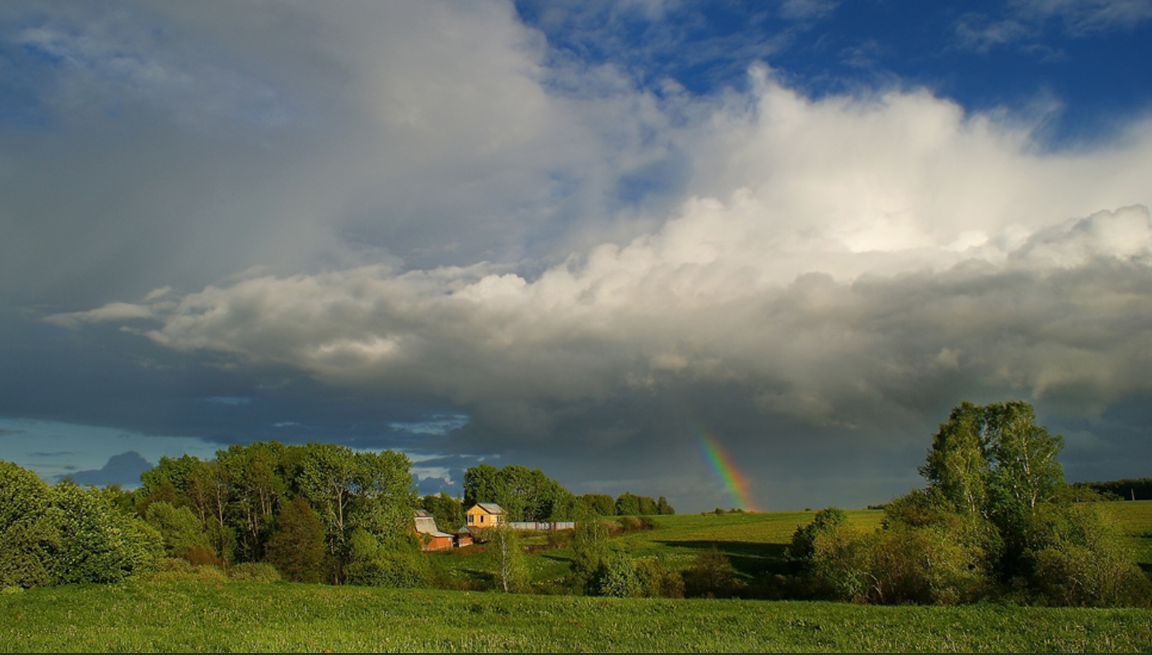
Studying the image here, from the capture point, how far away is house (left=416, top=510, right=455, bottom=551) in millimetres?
119300

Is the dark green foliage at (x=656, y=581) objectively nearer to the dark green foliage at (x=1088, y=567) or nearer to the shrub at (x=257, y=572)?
the dark green foliage at (x=1088, y=567)

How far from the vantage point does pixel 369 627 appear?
65.7 ft

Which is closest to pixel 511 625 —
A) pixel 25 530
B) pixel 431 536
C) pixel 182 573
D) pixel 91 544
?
pixel 91 544

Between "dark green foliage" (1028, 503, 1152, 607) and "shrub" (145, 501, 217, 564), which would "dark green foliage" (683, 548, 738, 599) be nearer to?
"dark green foliage" (1028, 503, 1152, 607)

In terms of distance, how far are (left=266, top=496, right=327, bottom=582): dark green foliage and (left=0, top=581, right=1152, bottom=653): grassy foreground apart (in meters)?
45.4


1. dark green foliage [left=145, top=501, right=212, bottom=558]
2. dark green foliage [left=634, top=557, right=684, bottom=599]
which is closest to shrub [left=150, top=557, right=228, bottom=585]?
dark green foliage [left=634, top=557, right=684, bottom=599]

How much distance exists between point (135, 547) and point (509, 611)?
26.1 metres

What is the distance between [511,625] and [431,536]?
114306 millimetres

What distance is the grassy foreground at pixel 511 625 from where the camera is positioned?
661 inches

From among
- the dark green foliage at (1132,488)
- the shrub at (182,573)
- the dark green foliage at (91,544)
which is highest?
the dark green foliage at (91,544)

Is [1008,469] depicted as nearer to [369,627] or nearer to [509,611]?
[509,611]

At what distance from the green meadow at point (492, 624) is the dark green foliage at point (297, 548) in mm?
43957

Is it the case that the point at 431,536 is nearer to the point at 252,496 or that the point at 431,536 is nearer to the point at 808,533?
the point at 252,496

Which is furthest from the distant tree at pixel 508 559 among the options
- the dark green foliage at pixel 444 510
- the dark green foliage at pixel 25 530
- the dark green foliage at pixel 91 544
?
the dark green foliage at pixel 444 510
